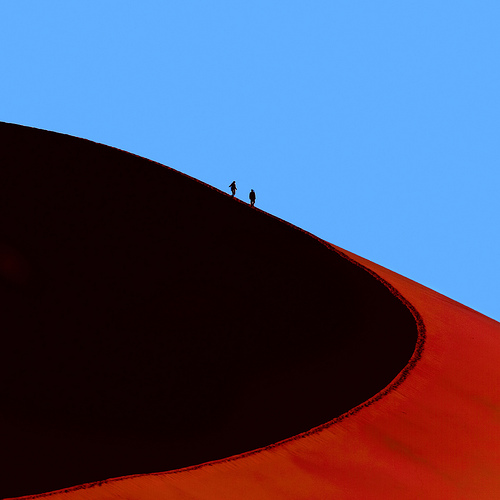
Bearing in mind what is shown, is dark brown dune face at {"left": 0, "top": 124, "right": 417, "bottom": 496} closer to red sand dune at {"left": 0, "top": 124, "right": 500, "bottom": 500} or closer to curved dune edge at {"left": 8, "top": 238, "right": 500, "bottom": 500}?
red sand dune at {"left": 0, "top": 124, "right": 500, "bottom": 500}

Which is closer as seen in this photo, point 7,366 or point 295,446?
point 295,446

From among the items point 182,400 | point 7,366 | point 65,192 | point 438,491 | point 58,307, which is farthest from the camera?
point 65,192

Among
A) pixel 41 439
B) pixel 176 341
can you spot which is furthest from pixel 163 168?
pixel 41 439

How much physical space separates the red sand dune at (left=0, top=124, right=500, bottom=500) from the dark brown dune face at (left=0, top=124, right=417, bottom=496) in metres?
0.04

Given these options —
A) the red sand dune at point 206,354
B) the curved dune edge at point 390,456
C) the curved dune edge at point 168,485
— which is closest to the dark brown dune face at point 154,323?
→ the red sand dune at point 206,354

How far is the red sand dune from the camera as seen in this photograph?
436 inches

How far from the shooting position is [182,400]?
51.3 feet

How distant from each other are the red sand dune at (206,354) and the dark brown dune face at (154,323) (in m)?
0.04

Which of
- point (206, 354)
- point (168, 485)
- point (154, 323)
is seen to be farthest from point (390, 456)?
point (154, 323)

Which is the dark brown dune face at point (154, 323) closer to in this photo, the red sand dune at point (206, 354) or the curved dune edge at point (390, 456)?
the red sand dune at point (206, 354)

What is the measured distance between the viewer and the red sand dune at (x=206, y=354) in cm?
1107

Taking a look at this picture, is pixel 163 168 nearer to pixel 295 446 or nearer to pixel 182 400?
pixel 182 400

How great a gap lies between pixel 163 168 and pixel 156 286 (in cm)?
438

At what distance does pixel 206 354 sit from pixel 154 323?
1473 mm
